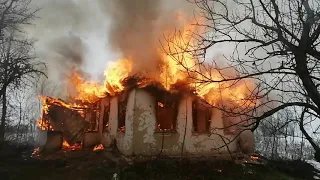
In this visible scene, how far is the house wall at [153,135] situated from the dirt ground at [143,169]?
1243 mm

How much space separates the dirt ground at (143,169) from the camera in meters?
14.4

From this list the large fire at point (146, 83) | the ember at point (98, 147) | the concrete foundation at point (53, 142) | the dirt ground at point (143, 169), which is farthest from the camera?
the concrete foundation at point (53, 142)

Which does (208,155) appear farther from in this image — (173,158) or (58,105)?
(58,105)

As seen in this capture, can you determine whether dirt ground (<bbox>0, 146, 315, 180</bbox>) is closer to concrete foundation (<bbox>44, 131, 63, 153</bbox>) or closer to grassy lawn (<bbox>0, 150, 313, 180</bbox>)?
grassy lawn (<bbox>0, 150, 313, 180</bbox>)

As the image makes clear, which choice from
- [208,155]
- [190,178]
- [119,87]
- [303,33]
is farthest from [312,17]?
[119,87]

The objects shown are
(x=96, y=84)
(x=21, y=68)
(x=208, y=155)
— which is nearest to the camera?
(x=21, y=68)

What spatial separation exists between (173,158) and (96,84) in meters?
9.45

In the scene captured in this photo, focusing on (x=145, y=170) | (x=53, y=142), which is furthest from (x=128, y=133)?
(x=53, y=142)

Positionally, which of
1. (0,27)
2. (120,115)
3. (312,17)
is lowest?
(120,115)

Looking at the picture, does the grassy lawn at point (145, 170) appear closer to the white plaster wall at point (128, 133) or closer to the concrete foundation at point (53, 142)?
the white plaster wall at point (128, 133)

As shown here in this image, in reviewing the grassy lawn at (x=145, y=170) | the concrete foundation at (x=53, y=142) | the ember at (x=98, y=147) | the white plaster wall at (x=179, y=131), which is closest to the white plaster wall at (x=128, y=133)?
the white plaster wall at (x=179, y=131)

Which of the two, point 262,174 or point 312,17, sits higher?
point 312,17

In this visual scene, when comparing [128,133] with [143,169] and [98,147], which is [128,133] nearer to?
[143,169]

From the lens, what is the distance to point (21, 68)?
48.7ft
